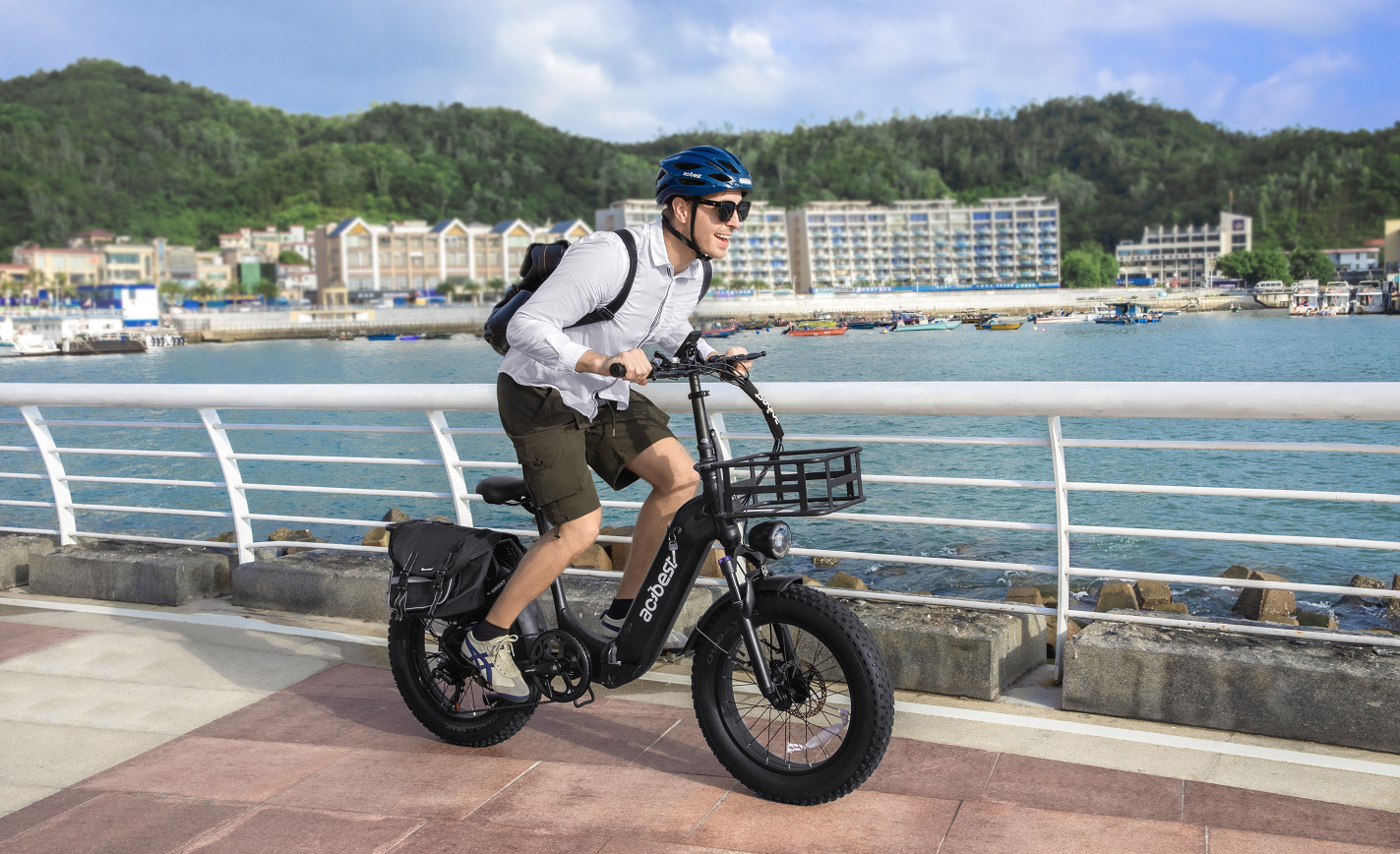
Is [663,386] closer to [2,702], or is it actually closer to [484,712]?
[484,712]

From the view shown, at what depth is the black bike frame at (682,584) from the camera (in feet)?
9.05

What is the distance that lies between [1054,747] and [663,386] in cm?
161

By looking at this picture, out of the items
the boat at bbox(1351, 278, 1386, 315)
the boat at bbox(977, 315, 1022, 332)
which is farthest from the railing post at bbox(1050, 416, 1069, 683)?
the boat at bbox(1351, 278, 1386, 315)

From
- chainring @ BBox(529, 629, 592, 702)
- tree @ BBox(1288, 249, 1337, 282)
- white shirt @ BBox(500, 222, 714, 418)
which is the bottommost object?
chainring @ BBox(529, 629, 592, 702)

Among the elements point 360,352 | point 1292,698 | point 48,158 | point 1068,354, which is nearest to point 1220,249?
point 1068,354

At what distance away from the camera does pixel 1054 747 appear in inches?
125

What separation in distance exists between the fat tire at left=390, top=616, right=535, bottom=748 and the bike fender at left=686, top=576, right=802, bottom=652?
2.04 ft

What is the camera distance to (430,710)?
3361mm

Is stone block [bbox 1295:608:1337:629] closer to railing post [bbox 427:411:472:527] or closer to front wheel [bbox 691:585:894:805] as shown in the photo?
railing post [bbox 427:411:472:527]

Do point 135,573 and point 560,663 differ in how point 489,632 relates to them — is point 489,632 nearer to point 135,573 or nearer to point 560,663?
point 560,663

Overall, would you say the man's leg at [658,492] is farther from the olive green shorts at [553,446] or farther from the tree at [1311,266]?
the tree at [1311,266]

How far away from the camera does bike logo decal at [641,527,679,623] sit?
288 centimetres

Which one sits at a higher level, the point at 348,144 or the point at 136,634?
the point at 348,144

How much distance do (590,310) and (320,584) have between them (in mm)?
2568
